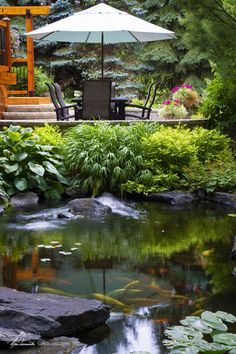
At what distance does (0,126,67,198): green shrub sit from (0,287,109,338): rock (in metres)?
4.37

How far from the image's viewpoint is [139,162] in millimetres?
8641

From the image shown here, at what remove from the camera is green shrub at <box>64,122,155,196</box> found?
8.49 metres

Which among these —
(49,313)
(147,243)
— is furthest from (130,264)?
(49,313)

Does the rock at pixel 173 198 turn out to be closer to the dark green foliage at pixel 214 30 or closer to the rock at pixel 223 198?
the rock at pixel 223 198

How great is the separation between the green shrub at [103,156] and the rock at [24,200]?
2.25 feet

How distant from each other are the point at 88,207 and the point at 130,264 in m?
2.38

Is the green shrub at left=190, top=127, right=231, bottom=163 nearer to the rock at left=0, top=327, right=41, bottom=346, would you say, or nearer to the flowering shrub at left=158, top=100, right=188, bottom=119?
the flowering shrub at left=158, top=100, right=188, bottom=119

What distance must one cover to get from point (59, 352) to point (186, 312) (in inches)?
41.4

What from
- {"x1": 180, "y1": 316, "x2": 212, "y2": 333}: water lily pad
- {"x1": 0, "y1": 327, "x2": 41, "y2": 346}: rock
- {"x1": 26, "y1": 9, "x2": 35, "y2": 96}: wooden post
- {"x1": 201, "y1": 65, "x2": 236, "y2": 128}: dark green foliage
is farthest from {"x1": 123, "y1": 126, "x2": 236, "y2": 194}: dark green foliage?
{"x1": 26, "y1": 9, "x2": 35, "y2": 96}: wooden post

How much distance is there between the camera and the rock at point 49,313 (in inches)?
138

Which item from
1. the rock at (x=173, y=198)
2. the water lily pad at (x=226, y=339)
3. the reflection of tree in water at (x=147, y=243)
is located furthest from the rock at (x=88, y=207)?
the water lily pad at (x=226, y=339)

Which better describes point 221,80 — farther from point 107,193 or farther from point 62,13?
point 62,13

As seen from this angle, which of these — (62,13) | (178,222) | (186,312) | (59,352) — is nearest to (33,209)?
(178,222)

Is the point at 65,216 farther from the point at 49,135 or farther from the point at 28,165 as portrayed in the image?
Answer: the point at 49,135
